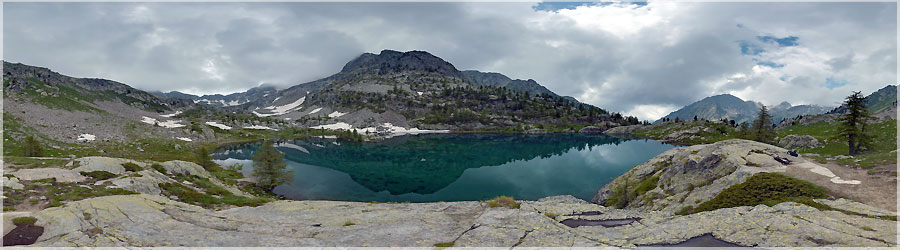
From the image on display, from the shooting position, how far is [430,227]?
63.6 feet

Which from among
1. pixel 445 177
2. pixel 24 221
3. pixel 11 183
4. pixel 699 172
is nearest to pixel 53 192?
pixel 11 183

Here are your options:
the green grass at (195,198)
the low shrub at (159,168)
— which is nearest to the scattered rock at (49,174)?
the green grass at (195,198)

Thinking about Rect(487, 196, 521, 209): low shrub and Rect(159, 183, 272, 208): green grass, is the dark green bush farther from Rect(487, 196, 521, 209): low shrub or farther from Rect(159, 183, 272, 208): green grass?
Rect(487, 196, 521, 209): low shrub

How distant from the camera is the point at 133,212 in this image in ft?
58.5

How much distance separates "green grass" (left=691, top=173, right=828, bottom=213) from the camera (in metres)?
21.0

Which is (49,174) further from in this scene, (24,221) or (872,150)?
(872,150)

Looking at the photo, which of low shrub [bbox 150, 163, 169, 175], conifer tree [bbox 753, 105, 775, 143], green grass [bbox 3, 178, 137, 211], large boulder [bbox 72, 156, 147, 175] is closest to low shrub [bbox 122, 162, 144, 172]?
large boulder [bbox 72, 156, 147, 175]

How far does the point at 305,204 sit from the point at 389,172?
57353 mm

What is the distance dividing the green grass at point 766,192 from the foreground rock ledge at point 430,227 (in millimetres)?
3160

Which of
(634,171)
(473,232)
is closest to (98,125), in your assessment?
(473,232)

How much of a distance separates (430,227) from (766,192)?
82.5 feet

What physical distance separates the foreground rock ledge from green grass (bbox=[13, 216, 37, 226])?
0.31 m

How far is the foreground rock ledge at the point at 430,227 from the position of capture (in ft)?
47.2

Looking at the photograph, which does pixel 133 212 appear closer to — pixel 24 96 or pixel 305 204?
pixel 305 204
